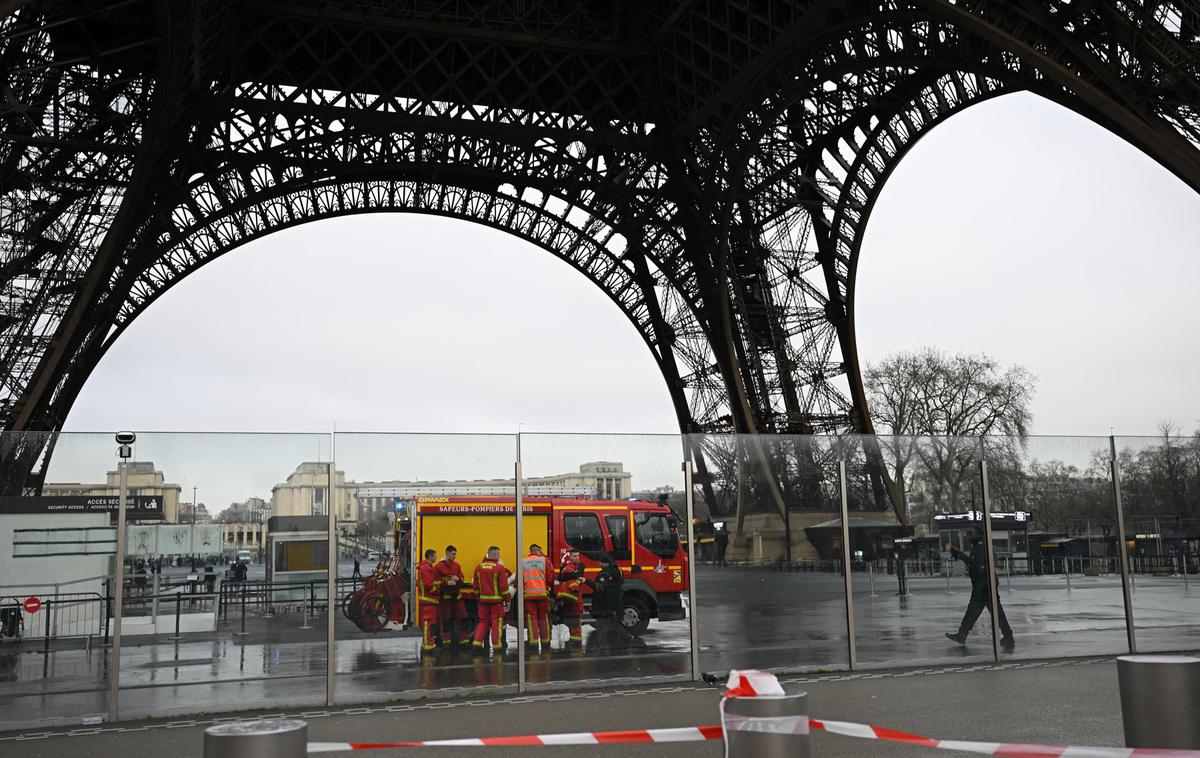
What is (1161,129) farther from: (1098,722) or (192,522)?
(192,522)

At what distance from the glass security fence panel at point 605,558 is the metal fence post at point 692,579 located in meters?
0.07

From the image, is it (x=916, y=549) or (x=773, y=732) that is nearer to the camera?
(x=773, y=732)

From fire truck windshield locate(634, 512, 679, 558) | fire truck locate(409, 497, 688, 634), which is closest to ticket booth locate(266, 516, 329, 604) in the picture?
fire truck locate(409, 497, 688, 634)

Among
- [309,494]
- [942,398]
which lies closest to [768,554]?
[309,494]

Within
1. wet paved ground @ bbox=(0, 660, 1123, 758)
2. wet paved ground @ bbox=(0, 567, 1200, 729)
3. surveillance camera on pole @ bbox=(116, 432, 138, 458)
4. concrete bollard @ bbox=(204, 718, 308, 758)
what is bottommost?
wet paved ground @ bbox=(0, 660, 1123, 758)

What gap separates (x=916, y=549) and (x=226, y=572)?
9.06 metres

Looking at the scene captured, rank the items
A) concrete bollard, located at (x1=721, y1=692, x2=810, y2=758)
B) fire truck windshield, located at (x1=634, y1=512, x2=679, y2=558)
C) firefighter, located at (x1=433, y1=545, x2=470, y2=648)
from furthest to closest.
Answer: fire truck windshield, located at (x1=634, y1=512, x2=679, y2=558) → firefighter, located at (x1=433, y1=545, x2=470, y2=648) → concrete bollard, located at (x1=721, y1=692, x2=810, y2=758)

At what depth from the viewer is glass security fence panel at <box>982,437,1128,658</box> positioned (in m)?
15.4

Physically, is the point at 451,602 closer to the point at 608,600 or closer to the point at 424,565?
the point at 424,565

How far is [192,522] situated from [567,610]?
181 inches

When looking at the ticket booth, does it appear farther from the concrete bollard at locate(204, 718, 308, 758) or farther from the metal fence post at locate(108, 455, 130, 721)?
the concrete bollard at locate(204, 718, 308, 758)

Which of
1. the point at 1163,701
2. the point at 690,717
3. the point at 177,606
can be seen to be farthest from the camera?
the point at 177,606

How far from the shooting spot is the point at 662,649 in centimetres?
1388

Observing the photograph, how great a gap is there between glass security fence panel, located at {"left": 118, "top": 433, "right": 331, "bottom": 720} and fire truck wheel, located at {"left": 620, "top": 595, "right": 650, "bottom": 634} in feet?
12.2
